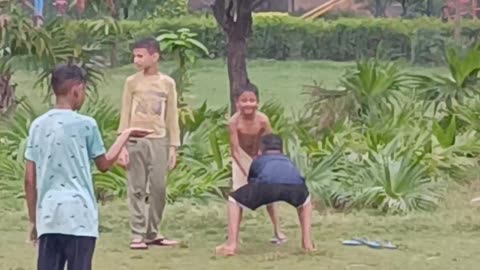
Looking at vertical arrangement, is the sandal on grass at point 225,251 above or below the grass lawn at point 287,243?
above

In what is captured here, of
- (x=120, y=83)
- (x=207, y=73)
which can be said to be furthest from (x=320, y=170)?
(x=207, y=73)

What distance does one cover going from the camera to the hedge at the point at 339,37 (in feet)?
100

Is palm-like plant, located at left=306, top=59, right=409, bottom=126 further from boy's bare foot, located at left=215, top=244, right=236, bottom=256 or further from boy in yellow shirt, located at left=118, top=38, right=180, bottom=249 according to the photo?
boy's bare foot, located at left=215, top=244, right=236, bottom=256

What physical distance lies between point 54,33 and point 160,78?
15.8ft

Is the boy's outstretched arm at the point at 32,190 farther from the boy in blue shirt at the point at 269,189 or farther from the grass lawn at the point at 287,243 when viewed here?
the boy in blue shirt at the point at 269,189

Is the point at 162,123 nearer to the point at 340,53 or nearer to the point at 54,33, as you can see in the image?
the point at 54,33

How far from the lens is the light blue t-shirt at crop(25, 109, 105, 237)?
17.4 ft

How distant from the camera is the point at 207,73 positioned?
26469mm

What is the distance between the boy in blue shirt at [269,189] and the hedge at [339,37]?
22371 millimetres

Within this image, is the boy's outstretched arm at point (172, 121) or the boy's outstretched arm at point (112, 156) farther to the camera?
the boy's outstretched arm at point (172, 121)

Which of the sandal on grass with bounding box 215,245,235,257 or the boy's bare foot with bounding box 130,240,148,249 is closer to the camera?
the sandal on grass with bounding box 215,245,235,257

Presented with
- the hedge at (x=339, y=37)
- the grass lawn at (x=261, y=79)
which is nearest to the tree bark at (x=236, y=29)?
the grass lawn at (x=261, y=79)

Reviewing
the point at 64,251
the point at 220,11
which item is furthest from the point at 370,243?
the point at 220,11

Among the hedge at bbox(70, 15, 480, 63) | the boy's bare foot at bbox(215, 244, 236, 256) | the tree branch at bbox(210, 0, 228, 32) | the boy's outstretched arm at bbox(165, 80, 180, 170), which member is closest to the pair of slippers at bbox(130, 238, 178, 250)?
the boy's bare foot at bbox(215, 244, 236, 256)
